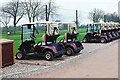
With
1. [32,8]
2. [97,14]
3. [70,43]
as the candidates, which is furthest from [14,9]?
[70,43]

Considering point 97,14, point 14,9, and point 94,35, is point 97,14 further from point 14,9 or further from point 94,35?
point 94,35

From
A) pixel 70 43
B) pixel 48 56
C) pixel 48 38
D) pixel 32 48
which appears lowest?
pixel 48 56

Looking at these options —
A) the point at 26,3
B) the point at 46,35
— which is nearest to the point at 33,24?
the point at 46,35

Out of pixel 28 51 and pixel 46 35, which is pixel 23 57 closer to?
pixel 28 51

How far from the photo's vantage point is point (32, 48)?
14.1 meters

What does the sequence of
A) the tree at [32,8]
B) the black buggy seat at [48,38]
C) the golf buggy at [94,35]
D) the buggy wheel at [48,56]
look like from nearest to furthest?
the buggy wheel at [48,56], the black buggy seat at [48,38], the golf buggy at [94,35], the tree at [32,8]

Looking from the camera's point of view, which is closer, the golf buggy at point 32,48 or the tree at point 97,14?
the golf buggy at point 32,48

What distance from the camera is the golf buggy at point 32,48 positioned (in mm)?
13695

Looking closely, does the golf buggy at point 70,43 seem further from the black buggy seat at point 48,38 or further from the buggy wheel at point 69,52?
the black buggy seat at point 48,38

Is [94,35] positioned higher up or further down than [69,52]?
higher up

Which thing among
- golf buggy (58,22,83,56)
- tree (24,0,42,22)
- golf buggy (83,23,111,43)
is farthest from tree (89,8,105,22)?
golf buggy (58,22,83,56)

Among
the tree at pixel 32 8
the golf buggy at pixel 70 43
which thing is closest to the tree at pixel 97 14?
the tree at pixel 32 8

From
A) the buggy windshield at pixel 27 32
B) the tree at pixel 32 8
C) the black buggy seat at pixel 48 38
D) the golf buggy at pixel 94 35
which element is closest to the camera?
the black buggy seat at pixel 48 38

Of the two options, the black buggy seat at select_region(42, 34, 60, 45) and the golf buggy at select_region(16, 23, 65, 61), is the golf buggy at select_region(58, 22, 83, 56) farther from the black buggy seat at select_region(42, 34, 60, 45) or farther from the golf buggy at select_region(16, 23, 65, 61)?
the black buggy seat at select_region(42, 34, 60, 45)
